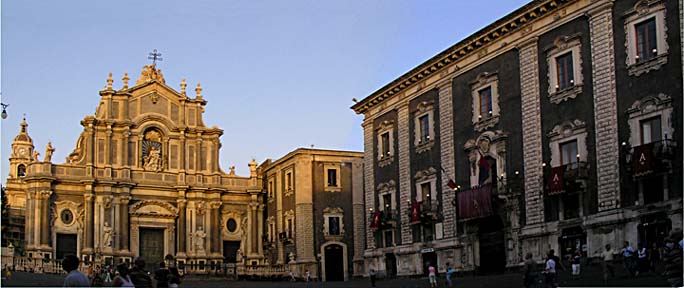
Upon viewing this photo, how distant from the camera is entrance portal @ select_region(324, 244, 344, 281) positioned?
66.9 metres

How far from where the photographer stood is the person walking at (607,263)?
30811 millimetres

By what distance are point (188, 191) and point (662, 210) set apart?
43.4 metres

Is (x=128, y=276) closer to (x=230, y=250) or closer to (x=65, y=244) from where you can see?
(x=65, y=244)

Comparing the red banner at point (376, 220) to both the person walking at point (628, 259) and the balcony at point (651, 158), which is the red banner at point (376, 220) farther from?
the person walking at point (628, 259)

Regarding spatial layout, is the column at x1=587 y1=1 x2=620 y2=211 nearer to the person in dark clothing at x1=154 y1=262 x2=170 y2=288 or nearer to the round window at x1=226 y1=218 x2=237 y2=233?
the person in dark clothing at x1=154 y1=262 x2=170 y2=288

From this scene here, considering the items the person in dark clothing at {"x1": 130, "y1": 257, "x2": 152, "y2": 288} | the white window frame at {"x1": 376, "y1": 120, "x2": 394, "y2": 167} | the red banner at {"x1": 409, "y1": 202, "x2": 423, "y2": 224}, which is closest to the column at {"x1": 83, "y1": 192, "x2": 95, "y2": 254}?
the white window frame at {"x1": 376, "y1": 120, "x2": 394, "y2": 167}

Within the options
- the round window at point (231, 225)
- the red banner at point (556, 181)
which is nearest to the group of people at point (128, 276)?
the red banner at point (556, 181)

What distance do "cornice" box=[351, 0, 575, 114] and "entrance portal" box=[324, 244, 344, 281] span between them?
565 inches

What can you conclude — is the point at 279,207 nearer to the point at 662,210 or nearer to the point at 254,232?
the point at 254,232

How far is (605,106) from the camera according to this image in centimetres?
3509

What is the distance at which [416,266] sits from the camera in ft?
159

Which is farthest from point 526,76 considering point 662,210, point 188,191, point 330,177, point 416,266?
point 188,191

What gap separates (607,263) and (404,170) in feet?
61.7

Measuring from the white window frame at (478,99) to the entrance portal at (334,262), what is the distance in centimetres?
2578
